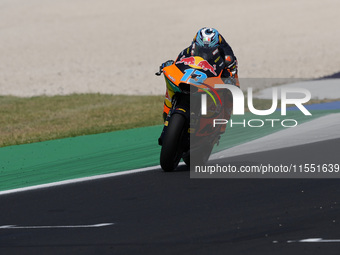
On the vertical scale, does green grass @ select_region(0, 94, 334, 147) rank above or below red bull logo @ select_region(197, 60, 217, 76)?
below

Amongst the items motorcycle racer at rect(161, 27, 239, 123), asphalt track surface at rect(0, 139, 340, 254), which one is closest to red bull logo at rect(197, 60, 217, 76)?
motorcycle racer at rect(161, 27, 239, 123)

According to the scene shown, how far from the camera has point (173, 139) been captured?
939 centimetres

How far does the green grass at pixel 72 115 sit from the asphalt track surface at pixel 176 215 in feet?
19.2

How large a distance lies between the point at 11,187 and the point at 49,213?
215 centimetres

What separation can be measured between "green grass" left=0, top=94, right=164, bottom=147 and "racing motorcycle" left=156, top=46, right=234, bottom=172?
554 centimetres

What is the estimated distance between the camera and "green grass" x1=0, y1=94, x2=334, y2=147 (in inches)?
621

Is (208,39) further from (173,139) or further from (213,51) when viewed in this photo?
(173,139)

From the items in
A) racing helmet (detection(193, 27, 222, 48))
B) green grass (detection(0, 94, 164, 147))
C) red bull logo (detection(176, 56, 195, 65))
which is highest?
racing helmet (detection(193, 27, 222, 48))

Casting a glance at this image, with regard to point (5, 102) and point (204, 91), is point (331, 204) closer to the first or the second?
point (204, 91)

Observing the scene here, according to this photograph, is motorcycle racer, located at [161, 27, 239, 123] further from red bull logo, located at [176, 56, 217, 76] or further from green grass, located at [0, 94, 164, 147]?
green grass, located at [0, 94, 164, 147]

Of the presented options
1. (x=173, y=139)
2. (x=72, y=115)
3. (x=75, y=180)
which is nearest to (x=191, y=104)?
(x=173, y=139)

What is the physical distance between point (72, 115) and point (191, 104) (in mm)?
9490

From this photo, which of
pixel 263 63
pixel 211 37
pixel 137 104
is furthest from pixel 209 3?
pixel 211 37

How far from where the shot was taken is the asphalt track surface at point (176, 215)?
6.29 metres
